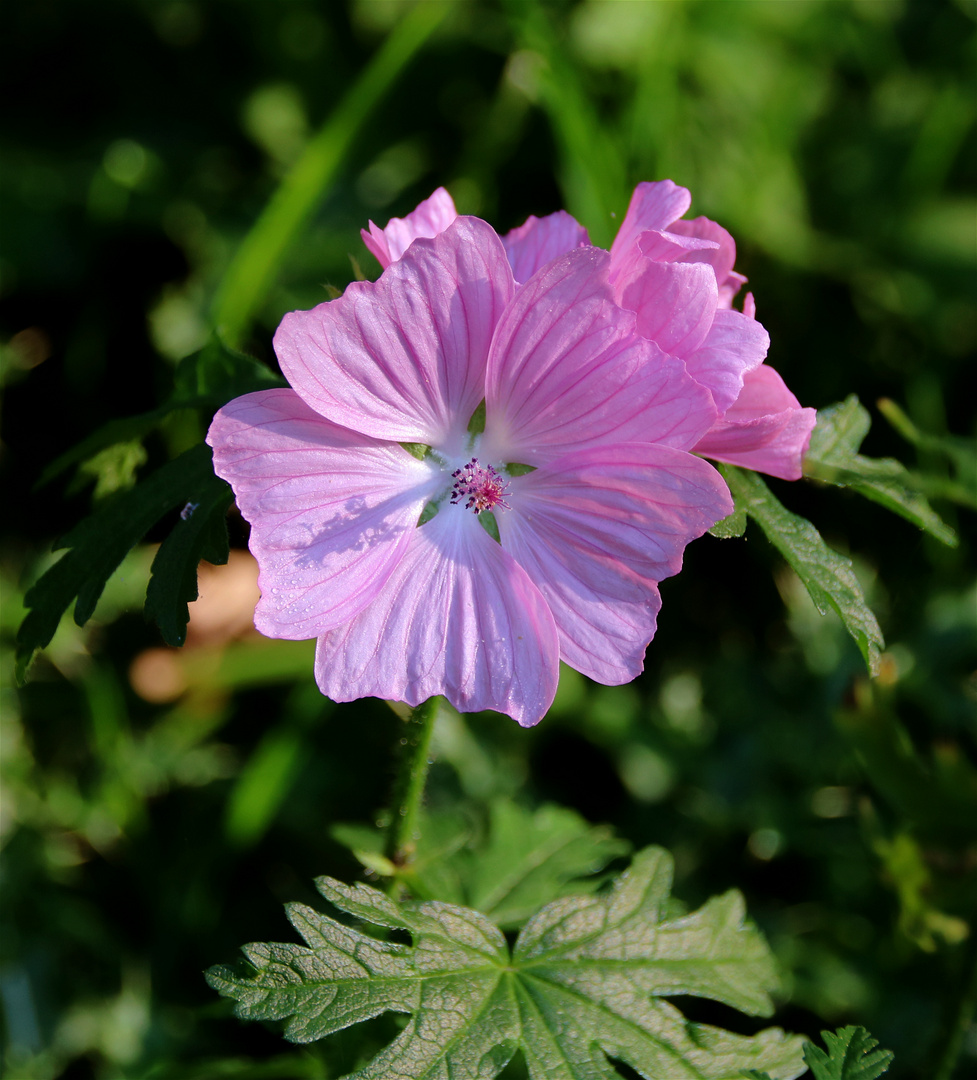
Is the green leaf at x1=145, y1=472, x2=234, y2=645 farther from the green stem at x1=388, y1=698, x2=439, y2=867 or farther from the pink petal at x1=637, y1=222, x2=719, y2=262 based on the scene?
the pink petal at x1=637, y1=222, x2=719, y2=262

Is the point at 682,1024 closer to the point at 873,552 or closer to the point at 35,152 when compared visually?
the point at 873,552

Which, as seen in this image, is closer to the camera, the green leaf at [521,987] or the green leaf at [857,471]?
the green leaf at [521,987]

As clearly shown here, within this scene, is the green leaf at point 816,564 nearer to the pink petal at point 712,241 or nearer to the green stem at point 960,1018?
the pink petal at point 712,241

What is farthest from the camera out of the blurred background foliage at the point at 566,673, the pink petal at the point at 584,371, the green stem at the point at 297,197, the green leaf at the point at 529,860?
the green stem at the point at 297,197

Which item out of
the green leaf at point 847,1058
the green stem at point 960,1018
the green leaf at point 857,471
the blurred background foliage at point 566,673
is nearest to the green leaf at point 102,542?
the blurred background foliage at point 566,673

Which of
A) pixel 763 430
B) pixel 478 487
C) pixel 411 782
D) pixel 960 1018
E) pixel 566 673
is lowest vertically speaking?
pixel 566 673

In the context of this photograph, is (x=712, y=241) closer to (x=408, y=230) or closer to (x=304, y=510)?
(x=408, y=230)

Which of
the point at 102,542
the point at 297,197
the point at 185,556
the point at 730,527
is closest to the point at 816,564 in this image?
the point at 730,527
